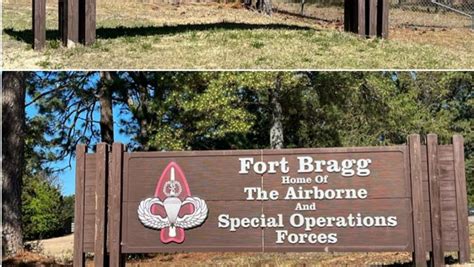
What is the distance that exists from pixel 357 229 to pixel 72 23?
621 cm

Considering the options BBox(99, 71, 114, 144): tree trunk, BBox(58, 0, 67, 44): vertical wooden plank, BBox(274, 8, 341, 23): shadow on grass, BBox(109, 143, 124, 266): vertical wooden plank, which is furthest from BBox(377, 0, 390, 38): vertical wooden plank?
BBox(99, 71, 114, 144): tree trunk

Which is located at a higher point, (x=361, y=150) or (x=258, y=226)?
(x=361, y=150)

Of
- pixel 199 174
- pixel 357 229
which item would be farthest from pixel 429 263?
pixel 199 174

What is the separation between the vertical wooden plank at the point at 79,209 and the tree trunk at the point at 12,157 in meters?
3.83

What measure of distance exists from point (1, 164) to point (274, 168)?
5852 millimetres

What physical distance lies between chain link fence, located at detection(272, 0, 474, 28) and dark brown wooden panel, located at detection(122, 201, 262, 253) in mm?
11311

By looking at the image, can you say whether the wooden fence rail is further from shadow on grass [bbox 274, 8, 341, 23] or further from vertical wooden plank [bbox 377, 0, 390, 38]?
shadow on grass [bbox 274, 8, 341, 23]

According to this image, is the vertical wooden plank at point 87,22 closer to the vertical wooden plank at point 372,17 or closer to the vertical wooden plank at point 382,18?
the vertical wooden plank at point 372,17

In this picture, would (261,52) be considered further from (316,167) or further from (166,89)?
(166,89)

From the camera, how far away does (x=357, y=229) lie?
730 centimetres

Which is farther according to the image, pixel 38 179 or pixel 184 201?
pixel 38 179

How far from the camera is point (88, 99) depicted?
18.3 m

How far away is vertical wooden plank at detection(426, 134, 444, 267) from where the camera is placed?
7.20m

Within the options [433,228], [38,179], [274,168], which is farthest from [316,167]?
[38,179]
